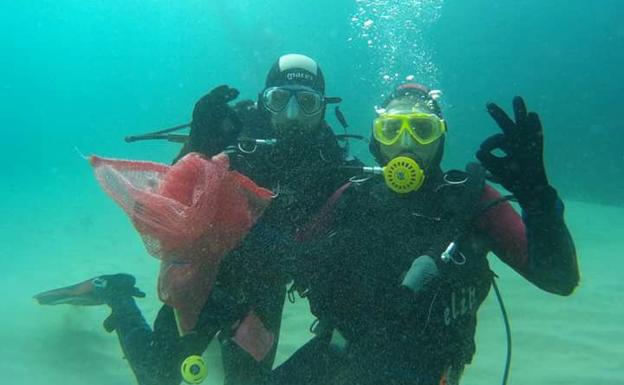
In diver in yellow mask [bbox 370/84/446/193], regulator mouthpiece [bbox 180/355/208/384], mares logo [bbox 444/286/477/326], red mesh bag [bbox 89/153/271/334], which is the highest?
diver in yellow mask [bbox 370/84/446/193]

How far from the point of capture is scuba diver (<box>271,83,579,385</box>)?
109 inches

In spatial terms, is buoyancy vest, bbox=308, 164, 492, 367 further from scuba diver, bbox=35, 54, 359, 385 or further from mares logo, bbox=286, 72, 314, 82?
mares logo, bbox=286, 72, 314, 82

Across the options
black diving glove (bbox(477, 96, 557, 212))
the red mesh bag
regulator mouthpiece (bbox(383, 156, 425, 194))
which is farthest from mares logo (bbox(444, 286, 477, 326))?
the red mesh bag

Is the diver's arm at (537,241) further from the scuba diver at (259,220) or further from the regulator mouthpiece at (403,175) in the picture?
the scuba diver at (259,220)

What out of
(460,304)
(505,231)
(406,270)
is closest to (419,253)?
(406,270)

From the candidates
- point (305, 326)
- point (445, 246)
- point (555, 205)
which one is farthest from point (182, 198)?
point (305, 326)

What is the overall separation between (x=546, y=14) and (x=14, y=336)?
32596mm

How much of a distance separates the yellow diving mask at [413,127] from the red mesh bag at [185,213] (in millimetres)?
1066

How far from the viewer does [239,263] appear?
129 inches

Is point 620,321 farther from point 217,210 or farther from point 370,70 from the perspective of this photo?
point 370,70

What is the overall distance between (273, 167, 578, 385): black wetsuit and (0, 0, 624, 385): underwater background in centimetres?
301

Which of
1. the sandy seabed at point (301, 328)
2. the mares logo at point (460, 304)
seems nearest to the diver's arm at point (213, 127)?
the mares logo at point (460, 304)

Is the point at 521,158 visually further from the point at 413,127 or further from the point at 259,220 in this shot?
the point at 259,220

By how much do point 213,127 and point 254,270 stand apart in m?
1.15
